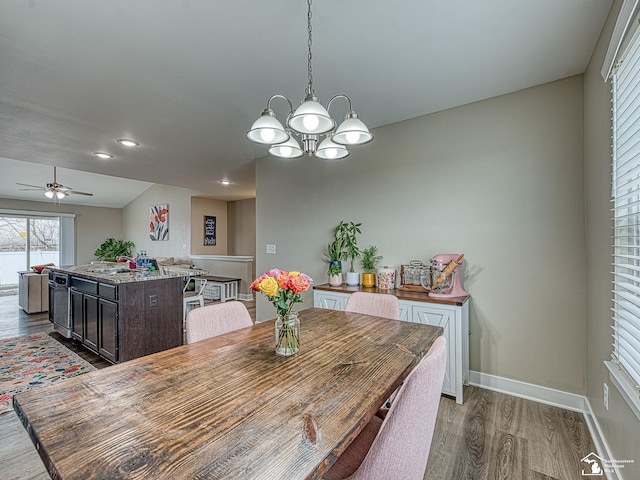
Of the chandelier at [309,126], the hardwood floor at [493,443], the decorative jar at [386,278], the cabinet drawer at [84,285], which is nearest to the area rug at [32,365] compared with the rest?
the hardwood floor at [493,443]

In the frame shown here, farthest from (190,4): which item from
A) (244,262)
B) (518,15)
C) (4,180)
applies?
(4,180)

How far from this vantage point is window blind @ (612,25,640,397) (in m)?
1.28

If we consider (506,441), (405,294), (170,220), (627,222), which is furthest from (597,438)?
(170,220)

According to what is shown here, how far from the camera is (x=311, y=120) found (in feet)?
4.95

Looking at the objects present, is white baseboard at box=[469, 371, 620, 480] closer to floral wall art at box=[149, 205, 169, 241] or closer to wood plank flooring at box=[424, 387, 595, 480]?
wood plank flooring at box=[424, 387, 595, 480]

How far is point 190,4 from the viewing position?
1.53m

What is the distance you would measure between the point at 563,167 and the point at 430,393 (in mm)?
2232

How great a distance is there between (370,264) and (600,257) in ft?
5.71

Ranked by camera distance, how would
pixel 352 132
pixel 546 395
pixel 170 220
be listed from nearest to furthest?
pixel 352 132
pixel 546 395
pixel 170 220

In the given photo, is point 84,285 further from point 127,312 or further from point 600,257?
point 600,257

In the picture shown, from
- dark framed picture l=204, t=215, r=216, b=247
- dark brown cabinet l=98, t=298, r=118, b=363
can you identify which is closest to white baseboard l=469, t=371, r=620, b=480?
dark brown cabinet l=98, t=298, r=118, b=363

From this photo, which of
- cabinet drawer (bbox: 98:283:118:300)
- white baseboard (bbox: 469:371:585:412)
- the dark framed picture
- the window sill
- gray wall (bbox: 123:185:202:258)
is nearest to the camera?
the window sill

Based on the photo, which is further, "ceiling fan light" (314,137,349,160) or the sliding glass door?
the sliding glass door

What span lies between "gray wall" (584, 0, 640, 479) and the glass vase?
58.3 inches
